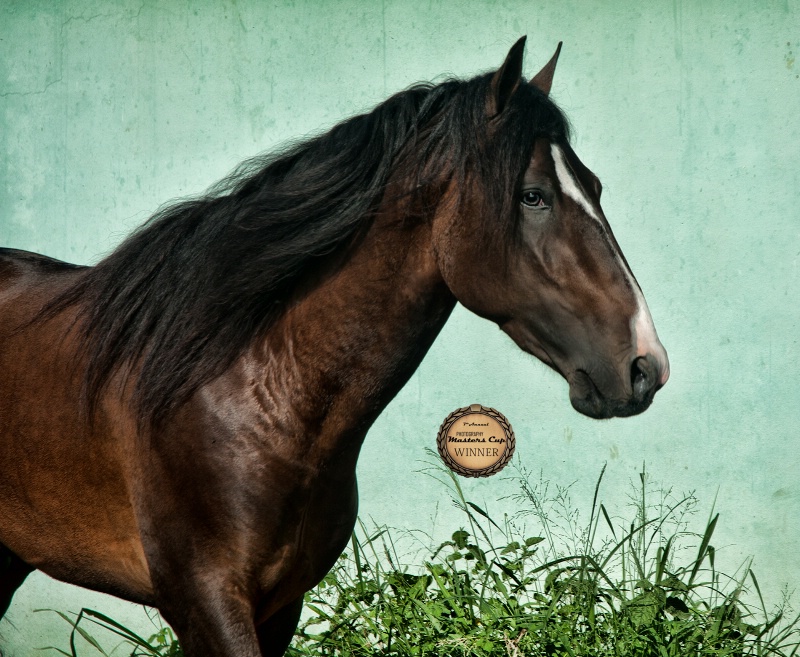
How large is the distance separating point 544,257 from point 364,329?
450 millimetres

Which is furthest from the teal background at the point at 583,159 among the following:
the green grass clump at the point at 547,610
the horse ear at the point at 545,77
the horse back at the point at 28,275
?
the horse ear at the point at 545,77

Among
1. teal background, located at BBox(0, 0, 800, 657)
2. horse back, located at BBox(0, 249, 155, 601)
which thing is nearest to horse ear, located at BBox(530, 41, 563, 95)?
horse back, located at BBox(0, 249, 155, 601)

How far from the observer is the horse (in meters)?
1.92

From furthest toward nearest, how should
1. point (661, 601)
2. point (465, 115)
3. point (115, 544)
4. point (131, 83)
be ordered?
point (131, 83)
point (661, 601)
point (115, 544)
point (465, 115)

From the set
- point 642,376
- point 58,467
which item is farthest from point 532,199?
point 58,467

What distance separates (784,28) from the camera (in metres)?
3.79

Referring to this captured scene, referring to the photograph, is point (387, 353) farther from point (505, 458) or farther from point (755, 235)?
point (755, 235)

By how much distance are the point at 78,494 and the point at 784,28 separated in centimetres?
341

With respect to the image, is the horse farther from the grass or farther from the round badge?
the round badge

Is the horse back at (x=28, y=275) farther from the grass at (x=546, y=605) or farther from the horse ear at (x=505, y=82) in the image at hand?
the horse ear at (x=505, y=82)

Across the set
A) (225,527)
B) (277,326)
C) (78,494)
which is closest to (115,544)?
(78,494)

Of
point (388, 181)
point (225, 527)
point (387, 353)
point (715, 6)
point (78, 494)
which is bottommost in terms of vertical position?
point (225, 527)

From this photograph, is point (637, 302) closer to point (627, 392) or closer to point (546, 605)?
point (627, 392)

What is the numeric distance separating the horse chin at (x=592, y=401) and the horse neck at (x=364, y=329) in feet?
1.21
